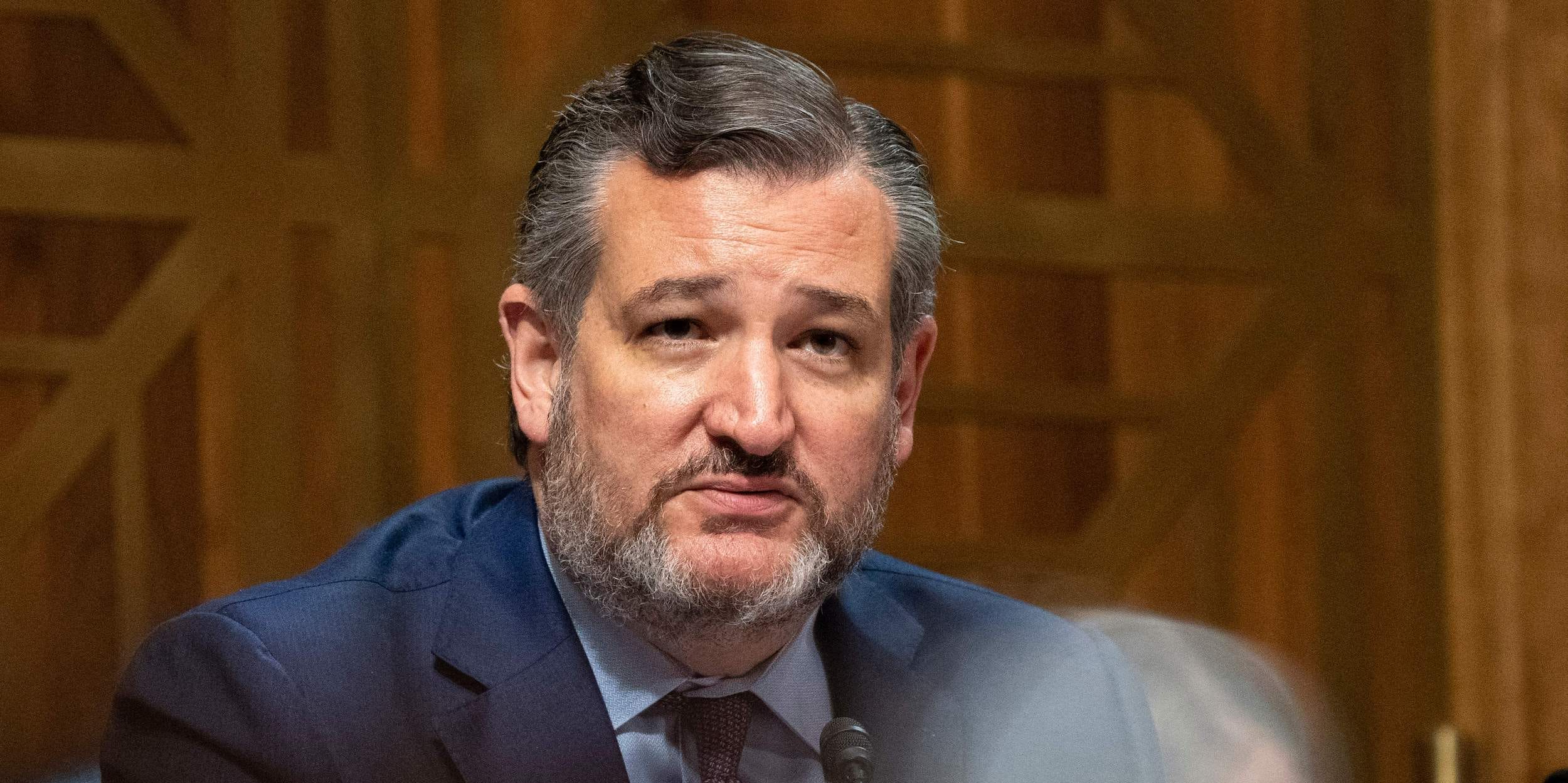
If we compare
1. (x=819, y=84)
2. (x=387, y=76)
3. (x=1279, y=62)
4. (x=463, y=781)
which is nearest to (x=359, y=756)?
(x=463, y=781)

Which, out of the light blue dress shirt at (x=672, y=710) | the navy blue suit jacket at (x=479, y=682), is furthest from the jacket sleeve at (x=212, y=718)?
the light blue dress shirt at (x=672, y=710)

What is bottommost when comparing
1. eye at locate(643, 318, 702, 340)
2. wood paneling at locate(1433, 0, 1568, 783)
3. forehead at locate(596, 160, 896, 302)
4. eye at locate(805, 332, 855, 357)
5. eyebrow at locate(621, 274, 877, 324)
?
wood paneling at locate(1433, 0, 1568, 783)

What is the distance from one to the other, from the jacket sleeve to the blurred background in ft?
5.23

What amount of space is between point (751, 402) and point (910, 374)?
357mm

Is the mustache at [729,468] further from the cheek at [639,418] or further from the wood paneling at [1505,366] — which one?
the wood paneling at [1505,366]

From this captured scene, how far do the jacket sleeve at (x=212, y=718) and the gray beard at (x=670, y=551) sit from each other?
303mm

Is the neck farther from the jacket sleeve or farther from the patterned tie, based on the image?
the jacket sleeve

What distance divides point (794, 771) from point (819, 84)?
27.5 inches

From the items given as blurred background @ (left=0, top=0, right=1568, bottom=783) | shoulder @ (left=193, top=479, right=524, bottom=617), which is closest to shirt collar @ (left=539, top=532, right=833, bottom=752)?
shoulder @ (left=193, top=479, right=524, bottom=617)

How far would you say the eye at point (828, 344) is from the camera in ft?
5.37

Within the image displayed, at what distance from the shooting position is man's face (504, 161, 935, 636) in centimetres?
157

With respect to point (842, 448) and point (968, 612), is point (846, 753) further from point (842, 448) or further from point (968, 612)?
point (968, 612)

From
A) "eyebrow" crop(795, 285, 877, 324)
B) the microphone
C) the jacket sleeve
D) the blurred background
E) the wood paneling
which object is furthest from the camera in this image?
the wood paneling

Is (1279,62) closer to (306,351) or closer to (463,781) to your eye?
(306,351)
